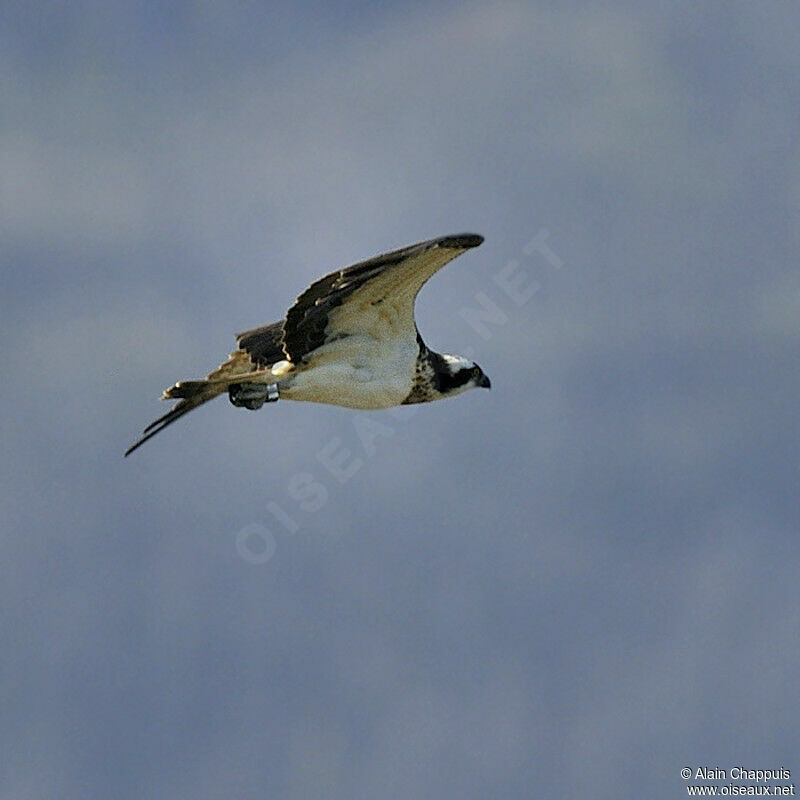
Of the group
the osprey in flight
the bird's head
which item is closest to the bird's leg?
the osprey in flight

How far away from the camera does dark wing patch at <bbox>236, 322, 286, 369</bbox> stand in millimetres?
28641

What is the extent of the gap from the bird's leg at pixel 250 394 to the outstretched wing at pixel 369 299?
58 cm

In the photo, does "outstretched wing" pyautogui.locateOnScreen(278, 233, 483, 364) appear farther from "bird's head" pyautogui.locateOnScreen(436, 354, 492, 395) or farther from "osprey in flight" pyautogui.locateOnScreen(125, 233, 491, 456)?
"bird's head" pyautogui.locateOnScreen(436, 354, 492, 395)

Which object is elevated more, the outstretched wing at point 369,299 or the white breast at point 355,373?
the outstretched wing at point 369,299

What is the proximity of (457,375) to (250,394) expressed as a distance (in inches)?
144

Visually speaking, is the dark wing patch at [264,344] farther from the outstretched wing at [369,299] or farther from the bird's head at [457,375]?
the bird's head at [457,375]

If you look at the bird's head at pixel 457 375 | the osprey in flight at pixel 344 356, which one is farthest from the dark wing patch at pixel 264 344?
the bird's head at pixel 457 375

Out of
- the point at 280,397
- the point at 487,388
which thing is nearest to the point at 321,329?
the point at 280,397

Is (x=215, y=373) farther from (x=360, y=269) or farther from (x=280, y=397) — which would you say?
(x=360, y=269)

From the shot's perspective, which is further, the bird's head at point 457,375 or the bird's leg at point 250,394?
the bird's head at point 457,375

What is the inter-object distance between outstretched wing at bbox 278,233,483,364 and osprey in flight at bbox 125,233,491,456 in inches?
0.5

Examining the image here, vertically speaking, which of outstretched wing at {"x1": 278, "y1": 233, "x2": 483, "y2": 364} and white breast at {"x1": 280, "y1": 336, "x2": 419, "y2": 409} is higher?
outstretched wing at {"x1": 278, "y1": 233, "x2": 483, "y2": 364}

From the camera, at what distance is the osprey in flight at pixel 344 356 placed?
85.7ft

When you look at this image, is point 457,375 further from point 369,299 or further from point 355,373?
point 369,299
